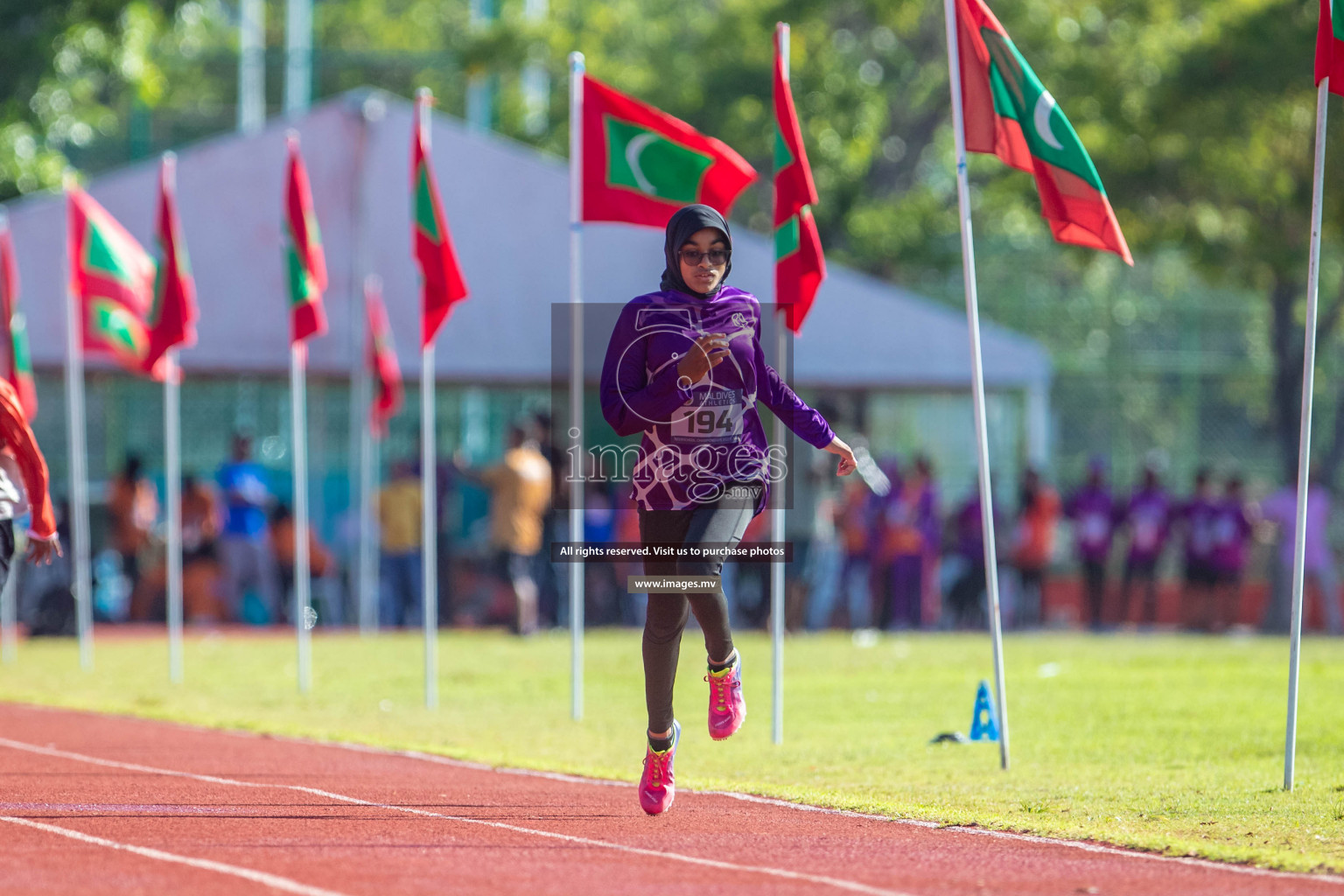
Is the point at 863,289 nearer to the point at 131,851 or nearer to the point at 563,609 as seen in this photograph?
the point at 563,609

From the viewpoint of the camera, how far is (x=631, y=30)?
41.1m

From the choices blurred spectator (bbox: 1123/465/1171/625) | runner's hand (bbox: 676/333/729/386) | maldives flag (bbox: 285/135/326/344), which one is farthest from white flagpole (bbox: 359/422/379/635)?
runner's hand (bbox: 676/333/729/386)

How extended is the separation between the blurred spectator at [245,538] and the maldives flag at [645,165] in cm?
997

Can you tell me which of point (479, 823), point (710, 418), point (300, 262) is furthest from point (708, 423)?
point (300, 262)

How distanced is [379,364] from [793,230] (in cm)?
1151

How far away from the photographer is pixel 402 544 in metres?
21.8

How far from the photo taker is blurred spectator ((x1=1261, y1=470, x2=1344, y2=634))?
910 inches

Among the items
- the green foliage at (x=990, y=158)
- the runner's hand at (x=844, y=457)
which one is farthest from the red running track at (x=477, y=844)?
the green foliage at (x=990, y=158)

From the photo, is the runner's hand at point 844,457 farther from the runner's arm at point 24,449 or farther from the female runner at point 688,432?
the runner's arm at point 24,449

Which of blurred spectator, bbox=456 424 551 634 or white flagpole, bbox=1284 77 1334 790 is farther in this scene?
blurred spectator, bbox=456 424 551 634

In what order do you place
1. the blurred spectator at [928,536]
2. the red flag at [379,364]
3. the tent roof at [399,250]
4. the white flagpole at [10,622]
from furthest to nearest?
the blurred spectator at [928,536]
the tent roof at [399,250]
the red flag at [379,364]
the white flagpole at [10,622]

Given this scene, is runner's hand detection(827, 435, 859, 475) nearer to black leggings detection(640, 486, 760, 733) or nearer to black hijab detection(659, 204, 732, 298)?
black leggings detection(640, 486, 760, 733)

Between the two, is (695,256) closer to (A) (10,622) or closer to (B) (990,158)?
Answer: (A) (10,622)

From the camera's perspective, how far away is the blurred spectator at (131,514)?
2161 centimetres
